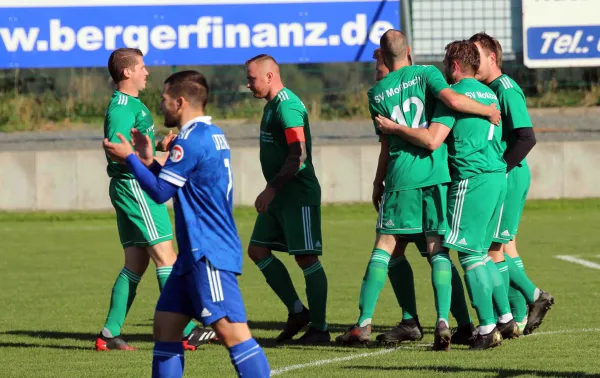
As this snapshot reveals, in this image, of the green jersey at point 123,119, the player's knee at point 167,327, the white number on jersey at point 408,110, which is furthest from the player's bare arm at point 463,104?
the player's knee at point 167,327

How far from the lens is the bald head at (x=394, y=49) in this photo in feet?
28.3

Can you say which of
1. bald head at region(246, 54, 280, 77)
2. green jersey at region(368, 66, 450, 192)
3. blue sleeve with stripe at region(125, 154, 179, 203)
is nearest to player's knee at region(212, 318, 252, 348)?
blue sleeve with stripe at region(125, 154, 179, 203)

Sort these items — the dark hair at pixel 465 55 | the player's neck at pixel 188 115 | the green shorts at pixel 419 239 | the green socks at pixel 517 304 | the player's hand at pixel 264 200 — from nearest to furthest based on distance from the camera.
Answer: the player's neck at pixel 188 115 → the dark hair at pixel 465 55 → the player's hand at pixel 264 200 → the green shorts at pixel 419 239 → the green socks at pixel 517 304

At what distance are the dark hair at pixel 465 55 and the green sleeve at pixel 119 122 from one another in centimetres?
220

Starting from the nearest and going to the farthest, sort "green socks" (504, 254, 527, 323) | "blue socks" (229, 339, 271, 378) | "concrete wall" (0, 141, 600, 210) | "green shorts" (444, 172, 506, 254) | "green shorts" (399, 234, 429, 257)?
"blue socks" (229, 339, 271, 378) < "green shorts" (444, 172, 506, 254) < "green shorts" (399, 234, 429, 257) < "green socks" (504, 254, 527, 323) < "concrete wall" (0, 141, 600, 210)

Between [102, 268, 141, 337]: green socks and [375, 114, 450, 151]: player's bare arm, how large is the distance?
215 centimetres

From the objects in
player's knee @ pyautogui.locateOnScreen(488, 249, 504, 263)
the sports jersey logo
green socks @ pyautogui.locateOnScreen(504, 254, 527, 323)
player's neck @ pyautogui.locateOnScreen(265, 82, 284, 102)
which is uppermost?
player's neck @ pyautogui.locateOnScreen(265, 82, 284, 102)

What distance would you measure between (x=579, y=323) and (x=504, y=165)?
166cm

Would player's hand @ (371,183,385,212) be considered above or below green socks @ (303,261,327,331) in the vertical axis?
above

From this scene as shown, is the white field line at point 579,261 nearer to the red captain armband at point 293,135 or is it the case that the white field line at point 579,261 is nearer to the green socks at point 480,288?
the green socks at point 480,288

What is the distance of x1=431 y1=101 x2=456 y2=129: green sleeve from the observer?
8.41 meters

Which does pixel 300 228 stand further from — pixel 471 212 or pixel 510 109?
pixel 510 109

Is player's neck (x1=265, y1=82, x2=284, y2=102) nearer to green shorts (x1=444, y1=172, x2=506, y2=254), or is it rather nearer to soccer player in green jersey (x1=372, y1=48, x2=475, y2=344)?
soccer player in green jersey (x1=372, y1=48, x2=475, y2=344)

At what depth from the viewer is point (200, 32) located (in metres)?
21.7
